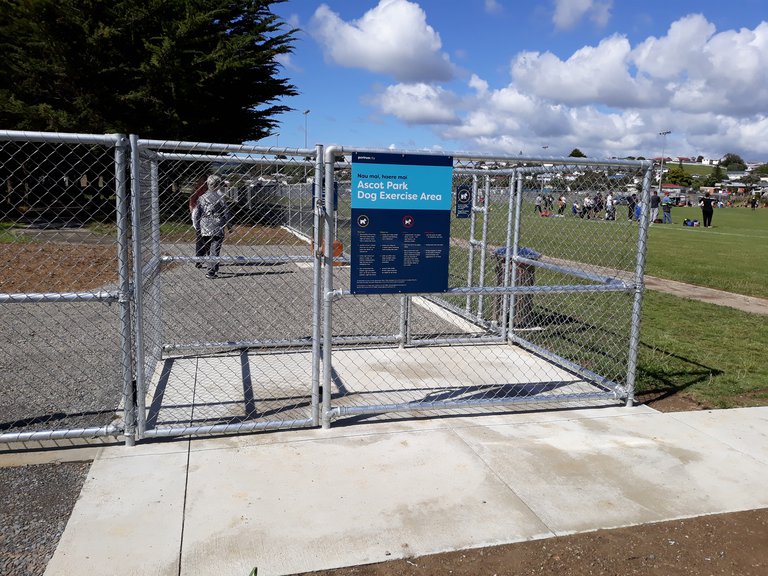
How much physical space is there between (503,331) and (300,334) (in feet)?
8.19

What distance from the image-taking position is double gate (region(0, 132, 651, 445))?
454 centimetres

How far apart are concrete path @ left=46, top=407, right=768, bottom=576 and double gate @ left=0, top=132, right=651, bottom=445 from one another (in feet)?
Answer: 1.13

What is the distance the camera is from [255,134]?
2961 centimetres

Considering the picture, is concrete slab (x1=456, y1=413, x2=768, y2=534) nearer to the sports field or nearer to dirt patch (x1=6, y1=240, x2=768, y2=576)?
dirt patch (x1=6, y1=240, x2=768, y2=576)

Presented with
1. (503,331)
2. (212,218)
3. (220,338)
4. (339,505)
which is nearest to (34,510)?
(339,505)

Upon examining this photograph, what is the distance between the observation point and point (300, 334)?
796 centimetres

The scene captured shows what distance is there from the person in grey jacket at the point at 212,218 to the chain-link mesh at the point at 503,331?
2765 millimetres

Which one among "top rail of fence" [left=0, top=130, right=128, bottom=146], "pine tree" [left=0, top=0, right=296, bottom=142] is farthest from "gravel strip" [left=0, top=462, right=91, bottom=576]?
"pine tree" [left=0, top=0, right=296, bottom=142]

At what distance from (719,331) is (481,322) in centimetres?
342

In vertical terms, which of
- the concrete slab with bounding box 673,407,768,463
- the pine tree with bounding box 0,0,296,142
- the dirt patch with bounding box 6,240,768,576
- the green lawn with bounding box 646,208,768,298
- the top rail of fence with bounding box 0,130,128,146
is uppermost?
the pine tree with bounding box 0,0,296,142

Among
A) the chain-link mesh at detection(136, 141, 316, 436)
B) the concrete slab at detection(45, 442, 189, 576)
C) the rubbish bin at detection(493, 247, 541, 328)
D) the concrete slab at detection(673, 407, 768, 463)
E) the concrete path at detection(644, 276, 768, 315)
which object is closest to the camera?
the concrete slab at detection(45, 442, 189, 576)

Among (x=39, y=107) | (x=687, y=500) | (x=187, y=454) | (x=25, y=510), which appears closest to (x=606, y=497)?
(x=687, y=500)

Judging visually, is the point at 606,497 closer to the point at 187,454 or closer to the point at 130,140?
the point at 187,454

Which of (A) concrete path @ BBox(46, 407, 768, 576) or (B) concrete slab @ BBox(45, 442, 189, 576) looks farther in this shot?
(A) concrete path @ BBox(46, 407, 768, 576)
